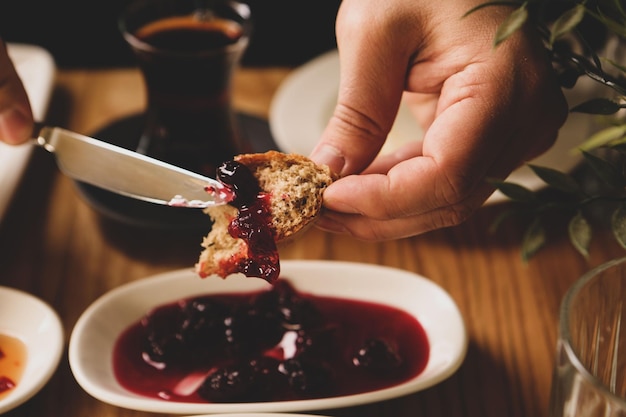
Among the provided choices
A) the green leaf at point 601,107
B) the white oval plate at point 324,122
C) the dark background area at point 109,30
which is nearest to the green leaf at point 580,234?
the green leaf at point 601,107

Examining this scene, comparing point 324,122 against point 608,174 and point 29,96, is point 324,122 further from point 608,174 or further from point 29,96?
point 608,174

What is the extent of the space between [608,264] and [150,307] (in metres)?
0.73

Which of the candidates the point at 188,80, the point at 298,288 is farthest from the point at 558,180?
the point at 188,80

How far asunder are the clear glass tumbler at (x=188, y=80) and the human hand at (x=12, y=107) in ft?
0.98

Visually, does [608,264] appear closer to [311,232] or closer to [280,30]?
[311,232]

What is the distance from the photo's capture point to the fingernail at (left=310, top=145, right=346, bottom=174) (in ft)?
3.58

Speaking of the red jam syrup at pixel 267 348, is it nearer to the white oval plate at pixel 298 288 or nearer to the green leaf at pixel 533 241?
the white oval plate at pixel 298 288

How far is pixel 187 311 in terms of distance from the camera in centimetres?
121

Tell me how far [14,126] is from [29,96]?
0.55 metres

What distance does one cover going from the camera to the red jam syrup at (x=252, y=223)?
3.32ft

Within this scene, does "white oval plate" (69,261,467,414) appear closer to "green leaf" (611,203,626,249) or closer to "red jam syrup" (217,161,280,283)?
"red jam syrup" (217,161,280,283)

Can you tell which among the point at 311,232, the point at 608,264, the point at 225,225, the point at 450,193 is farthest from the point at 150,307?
the point at 608,264

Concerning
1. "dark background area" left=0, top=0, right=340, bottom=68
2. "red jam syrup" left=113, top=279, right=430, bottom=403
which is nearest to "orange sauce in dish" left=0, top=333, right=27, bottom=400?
"red jam syrup" left=113, top=279, right=430, bottom=403

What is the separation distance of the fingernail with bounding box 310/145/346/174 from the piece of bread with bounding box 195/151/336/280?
3cm
